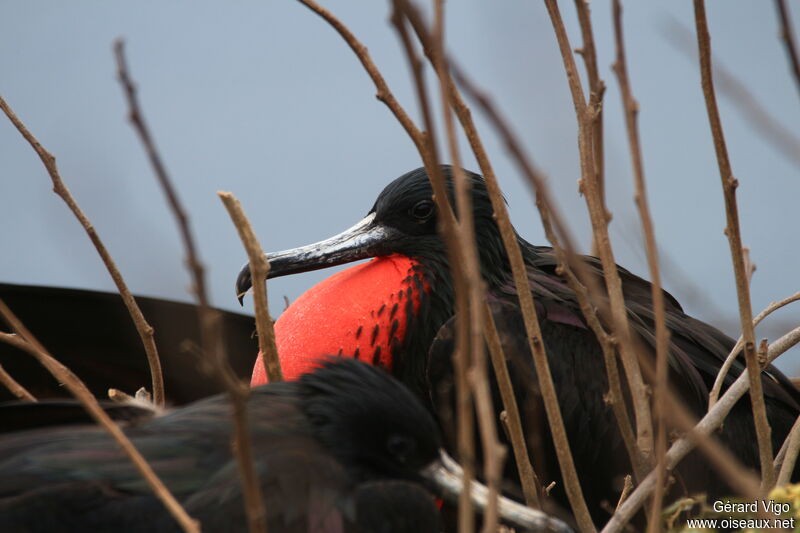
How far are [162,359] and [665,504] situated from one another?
0.97 meters

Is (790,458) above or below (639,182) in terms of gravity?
below

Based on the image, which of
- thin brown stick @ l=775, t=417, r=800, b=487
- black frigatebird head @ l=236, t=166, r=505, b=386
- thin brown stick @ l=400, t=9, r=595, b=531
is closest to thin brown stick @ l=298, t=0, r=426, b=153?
thin brown stick @ l=400, t=9, r=595, b=531

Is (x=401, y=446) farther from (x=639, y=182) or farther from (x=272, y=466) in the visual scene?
(x=639, y=182)

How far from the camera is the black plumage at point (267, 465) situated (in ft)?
3.12

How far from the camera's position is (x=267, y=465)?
0.99 m

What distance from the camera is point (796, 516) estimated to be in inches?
38.1

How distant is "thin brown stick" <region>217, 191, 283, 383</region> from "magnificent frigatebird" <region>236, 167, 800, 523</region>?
43cm

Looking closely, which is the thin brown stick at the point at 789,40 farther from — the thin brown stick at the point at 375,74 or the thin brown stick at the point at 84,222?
the thin brown stick at the point at 84,222

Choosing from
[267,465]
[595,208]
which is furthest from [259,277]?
[595,208]

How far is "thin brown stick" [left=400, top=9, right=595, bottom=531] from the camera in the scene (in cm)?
97

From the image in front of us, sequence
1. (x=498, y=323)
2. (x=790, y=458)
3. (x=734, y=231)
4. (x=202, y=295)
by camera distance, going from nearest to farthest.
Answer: (x=202, y=295) → (x=734, y=231) → (x=790, y=458) → (x=498, y=323)

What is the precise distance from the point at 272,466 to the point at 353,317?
0.77 meters

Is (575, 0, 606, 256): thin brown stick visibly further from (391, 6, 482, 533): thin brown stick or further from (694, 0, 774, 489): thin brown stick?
(391, 6, 482, 533): thin brown stick

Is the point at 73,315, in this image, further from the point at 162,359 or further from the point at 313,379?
the point at 313,379
